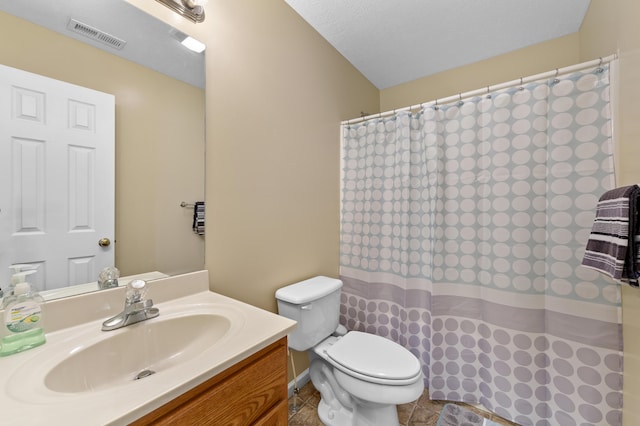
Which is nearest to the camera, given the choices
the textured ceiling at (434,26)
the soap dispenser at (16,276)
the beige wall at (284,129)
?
the soap dispenser at (16,276)

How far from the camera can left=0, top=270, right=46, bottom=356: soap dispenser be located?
2.15ft

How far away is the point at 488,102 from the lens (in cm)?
148

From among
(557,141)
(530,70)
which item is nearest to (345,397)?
(557,141)

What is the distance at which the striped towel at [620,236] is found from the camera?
33.9 inches

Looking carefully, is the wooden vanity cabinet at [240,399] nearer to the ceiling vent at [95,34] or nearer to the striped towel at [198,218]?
the striped towel at [198,218]

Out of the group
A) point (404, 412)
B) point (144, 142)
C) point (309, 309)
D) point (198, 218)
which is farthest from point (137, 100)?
point (404, 412)

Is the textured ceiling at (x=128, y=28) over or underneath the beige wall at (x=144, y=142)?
over

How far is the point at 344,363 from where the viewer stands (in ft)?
4.06

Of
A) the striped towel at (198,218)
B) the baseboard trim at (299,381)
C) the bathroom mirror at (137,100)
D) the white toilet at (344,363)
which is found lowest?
the baseboard trim at (299,381)

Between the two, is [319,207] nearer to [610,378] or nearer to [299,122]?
[299,122]

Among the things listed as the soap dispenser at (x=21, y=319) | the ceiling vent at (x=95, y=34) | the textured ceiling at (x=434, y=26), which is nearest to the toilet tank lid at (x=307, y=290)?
the soap dispenser at (x=21, y=319)

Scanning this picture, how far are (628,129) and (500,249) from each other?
72 centimetres

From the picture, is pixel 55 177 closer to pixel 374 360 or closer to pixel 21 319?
pixel 21 319

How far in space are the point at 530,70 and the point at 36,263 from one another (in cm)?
291
